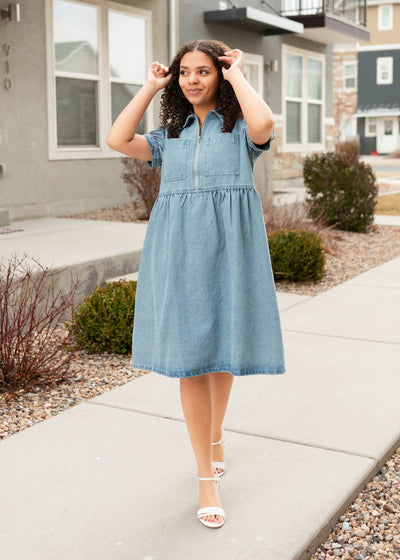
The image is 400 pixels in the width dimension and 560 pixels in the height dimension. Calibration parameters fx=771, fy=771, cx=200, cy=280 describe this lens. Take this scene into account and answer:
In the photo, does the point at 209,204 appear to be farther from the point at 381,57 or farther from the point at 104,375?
the point at 381,57

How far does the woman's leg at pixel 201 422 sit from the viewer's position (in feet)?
8.69

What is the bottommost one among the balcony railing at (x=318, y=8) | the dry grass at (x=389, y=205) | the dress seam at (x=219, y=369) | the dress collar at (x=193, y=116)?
the dress seam at (x=219, y=369)

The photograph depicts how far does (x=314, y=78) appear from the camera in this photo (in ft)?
57.3

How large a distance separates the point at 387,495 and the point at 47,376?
2007mm

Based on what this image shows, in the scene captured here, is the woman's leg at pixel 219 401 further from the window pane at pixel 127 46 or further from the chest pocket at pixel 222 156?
the window pane at pixel 127 46

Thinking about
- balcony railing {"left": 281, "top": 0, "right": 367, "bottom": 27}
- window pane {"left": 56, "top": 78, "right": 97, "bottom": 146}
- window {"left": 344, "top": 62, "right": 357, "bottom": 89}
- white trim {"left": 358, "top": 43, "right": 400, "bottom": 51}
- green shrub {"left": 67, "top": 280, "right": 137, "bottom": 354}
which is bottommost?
green shrub {"left": 67, "top": 280, "right": 137, "bottom": 354}

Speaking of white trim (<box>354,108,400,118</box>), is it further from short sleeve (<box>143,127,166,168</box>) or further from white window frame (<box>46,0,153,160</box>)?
short sleeve (<box>143,127,166,168</box>)

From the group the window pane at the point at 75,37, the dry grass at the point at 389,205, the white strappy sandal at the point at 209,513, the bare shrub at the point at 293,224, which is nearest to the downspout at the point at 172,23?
the window pane at the point at 75,37

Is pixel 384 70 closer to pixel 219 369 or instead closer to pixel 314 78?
pixel 314 78

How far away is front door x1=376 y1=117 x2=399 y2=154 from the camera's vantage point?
41.4 m

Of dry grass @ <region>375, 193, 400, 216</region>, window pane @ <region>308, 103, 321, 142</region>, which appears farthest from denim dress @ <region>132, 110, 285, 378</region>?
window pane @ <region>308, 103, 321, 142</region>

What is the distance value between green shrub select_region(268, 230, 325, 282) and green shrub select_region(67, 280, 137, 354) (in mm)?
2385

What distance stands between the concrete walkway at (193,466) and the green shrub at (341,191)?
17.5 feet

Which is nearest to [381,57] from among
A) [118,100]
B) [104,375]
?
[118,100]
